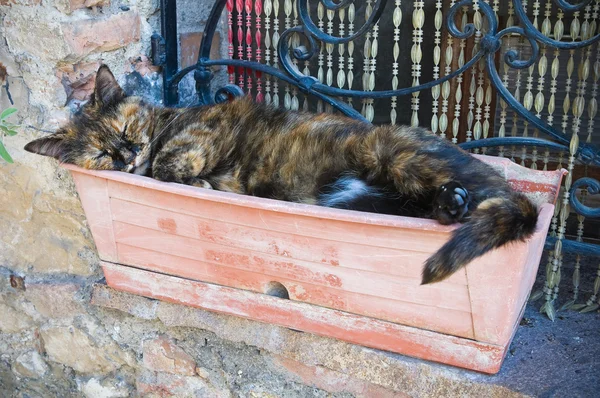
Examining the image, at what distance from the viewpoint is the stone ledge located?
1.92 m

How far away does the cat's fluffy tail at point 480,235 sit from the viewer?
162cm

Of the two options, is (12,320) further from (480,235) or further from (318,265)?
(480,235)

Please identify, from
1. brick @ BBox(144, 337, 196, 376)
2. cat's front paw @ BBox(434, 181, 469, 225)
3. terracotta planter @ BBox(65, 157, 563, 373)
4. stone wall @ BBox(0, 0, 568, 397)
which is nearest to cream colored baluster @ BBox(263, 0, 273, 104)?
stone wall @ BBox(0, 0, 568, 397)

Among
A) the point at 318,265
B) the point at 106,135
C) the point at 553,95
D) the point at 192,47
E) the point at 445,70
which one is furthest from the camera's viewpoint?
the point at 192,47

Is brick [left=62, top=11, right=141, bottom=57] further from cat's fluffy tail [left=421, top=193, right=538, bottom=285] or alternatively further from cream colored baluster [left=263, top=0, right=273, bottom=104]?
cat's fluffy tail [left=421, top=193, right=538, bottom=285]

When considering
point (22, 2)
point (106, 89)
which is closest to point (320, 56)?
point (106, 89)

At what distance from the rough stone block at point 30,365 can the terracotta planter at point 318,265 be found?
2.37ft

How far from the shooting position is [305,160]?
2.18m

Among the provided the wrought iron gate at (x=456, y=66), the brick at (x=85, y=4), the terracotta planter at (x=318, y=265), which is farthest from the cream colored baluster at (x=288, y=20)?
the terracotta planter at (x=318, y=265)

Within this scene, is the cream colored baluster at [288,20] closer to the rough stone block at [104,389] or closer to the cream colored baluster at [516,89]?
the cream colored baluster at [516,89]

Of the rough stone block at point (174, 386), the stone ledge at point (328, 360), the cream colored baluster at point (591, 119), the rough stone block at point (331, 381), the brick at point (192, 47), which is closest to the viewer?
the stone ledge at point (328, 360)

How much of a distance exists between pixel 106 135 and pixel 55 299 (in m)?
0.73

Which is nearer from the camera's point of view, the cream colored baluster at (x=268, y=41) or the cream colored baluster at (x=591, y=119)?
the cream colored baluster at (x=591, y=119)

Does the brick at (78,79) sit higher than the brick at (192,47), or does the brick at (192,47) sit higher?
the brick at (192,47)
